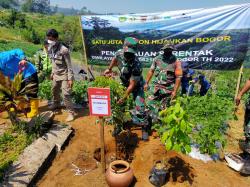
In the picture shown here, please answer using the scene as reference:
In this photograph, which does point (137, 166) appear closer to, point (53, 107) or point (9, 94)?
point (9, 94)

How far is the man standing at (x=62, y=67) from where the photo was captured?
5.35 metres

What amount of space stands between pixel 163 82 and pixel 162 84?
0.04 meters

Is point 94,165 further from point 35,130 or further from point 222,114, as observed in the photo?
point 222,114

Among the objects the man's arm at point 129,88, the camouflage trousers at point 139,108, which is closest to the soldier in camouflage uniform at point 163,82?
the camouflage trousers at point 139,108

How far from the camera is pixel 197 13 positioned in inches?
252

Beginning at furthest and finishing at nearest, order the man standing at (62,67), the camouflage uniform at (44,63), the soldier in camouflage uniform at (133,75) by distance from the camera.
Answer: the camouflage uniform at (44,63)
the man standing at (62,67)
the soldier in camouflage uniform at (133,75)

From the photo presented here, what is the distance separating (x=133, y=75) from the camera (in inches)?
179

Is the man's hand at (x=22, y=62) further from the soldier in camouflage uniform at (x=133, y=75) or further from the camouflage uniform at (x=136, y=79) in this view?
the camouflage uniform at (x=136, y=79)

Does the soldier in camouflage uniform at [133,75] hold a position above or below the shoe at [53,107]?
above

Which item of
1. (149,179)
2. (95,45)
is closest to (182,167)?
(149,179)

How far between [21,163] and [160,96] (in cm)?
249

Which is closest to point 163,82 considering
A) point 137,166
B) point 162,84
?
point 162,84

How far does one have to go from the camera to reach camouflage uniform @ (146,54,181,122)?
4801mm

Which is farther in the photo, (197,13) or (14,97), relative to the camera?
(197,13)
